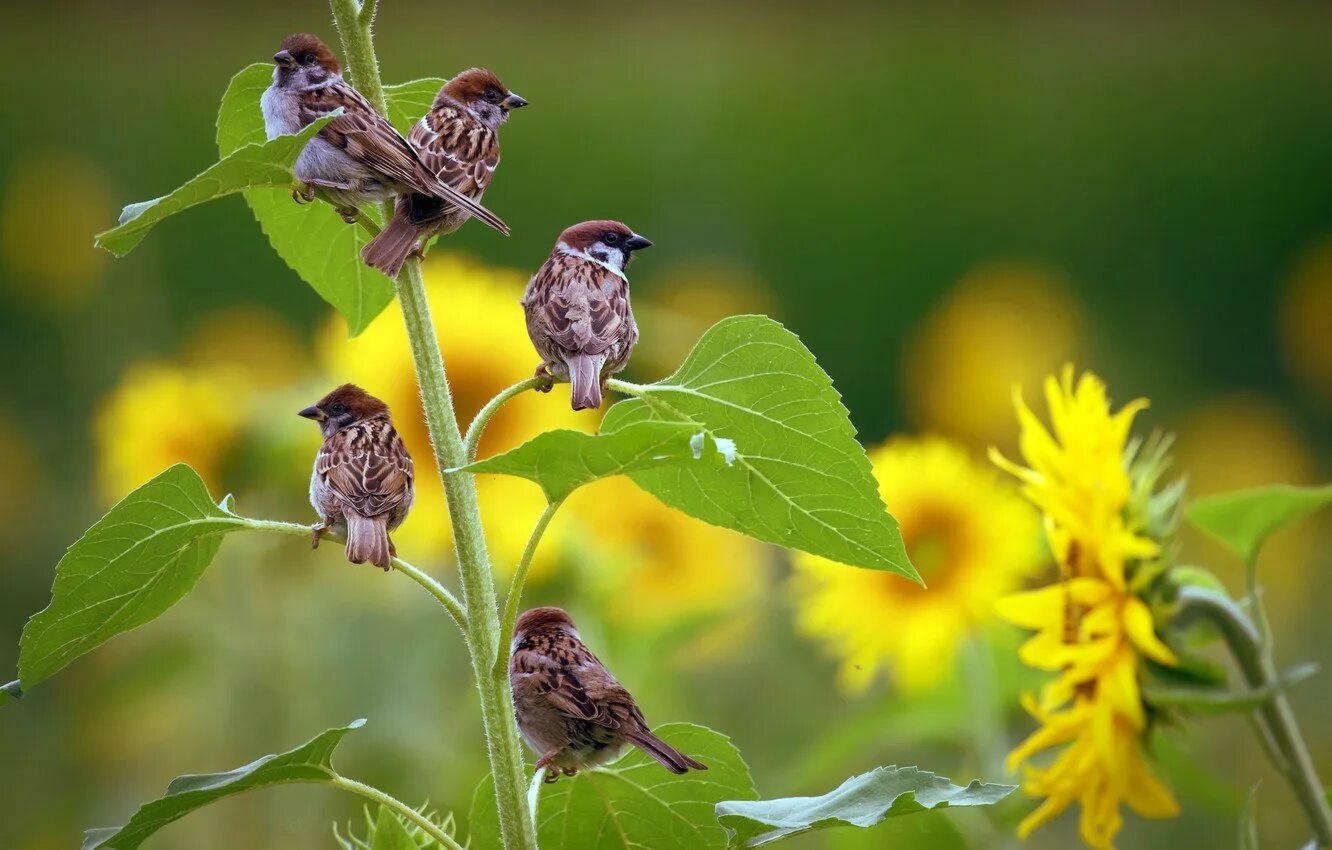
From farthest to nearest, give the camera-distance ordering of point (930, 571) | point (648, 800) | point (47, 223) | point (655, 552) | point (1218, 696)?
point (47, 223), point (655, 552), point (930, 571), point (1218, 696), point (648, 800)

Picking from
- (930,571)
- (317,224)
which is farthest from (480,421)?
(930,571)

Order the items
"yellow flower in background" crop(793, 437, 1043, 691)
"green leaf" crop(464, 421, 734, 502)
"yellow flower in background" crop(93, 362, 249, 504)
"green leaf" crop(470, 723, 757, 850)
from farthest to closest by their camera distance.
→ "yellow flower in background" crop(93, 362, 249, 504) → "yellow flower in background" crop(793, 437, 1043, 691) → "green leaf" crop(470, 723, 757, 850) → "green leaf" crop(464, 421, 734, 502)

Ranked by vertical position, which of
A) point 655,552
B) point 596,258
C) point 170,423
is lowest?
point 655,552

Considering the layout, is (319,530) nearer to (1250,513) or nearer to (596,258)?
(596,258)


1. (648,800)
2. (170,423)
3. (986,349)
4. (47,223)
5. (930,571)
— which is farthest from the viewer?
(986,349)

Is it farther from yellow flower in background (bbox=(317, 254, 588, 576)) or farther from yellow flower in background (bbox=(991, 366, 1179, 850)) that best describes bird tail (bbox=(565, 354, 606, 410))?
yellow flower in background (bbox=(317, 254, 588, 576))

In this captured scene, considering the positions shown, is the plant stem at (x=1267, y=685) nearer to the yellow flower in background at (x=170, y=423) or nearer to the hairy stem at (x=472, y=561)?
the hairy stem at (x=472, y=561)

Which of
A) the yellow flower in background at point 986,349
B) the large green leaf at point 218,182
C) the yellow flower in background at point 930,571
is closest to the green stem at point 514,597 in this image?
the large green leaf at point 218,182

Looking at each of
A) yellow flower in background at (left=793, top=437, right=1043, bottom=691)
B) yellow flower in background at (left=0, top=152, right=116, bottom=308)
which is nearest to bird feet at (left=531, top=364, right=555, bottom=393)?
yellow flower in background at (left=793, top=437, right=1043, bottom=691)
